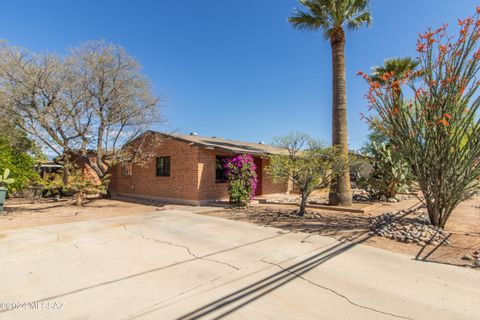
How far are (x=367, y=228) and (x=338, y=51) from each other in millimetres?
7760

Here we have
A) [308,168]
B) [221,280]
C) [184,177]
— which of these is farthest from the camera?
[184,177]

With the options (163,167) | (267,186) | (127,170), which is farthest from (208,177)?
(127,170)

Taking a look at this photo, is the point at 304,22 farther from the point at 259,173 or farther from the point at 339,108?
the point at 259,173

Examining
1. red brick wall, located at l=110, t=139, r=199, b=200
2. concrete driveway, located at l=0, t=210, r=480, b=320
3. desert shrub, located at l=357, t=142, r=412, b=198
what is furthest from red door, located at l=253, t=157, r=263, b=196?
concrete driveway, located at l=0, t=210, r=480, b=320

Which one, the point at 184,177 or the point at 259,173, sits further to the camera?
the point at 259,173

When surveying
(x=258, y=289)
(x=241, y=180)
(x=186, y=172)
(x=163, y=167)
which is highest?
(x=163, y=167)

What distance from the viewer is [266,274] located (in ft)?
14.3

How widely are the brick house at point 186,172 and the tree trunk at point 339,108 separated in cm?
381

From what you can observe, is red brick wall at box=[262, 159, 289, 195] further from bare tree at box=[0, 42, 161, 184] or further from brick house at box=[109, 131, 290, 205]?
bare tree at box=[0, 42, 161, 184]

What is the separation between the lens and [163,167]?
580 inches

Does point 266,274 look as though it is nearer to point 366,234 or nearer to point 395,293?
point 395,293

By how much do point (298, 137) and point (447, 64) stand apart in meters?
5.26

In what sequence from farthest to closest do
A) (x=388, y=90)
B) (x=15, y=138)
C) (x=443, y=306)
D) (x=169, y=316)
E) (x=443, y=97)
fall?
(x=15, y=138)
(x=388, y=90)
(x=443, y=97)
(x=443, y=306)
(x=169, y=316)

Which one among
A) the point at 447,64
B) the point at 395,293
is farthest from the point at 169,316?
the point at 447,64
